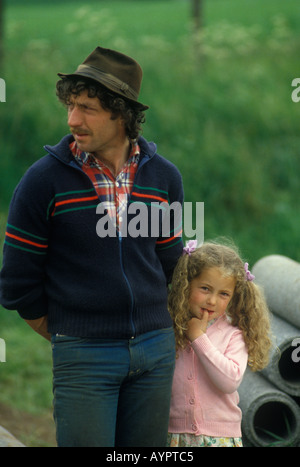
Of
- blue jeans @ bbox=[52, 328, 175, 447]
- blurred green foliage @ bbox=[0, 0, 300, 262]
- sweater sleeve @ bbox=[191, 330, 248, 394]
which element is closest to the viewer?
blue jeans @ bbox=[52, 328, 175, 447]

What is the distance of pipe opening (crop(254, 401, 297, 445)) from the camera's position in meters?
3.71

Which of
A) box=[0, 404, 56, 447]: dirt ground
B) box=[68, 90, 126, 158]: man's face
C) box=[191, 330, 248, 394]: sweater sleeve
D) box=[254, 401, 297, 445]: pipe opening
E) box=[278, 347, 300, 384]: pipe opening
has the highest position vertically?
box=[68, 90, 126, 158]: man's face

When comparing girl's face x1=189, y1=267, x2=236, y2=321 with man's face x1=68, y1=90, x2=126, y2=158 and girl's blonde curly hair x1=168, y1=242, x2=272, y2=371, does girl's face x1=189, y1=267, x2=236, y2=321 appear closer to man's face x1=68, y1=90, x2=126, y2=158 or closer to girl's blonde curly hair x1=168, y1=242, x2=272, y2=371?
girl's blonde curly hair x1=168, y1=242, x2=272, y2=371

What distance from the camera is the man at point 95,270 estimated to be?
256cm

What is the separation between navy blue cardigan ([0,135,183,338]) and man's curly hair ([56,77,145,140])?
207 millimetres

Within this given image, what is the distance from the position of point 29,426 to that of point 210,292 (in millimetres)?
2410

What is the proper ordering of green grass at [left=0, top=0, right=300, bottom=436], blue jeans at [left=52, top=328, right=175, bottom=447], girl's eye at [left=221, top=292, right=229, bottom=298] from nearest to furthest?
blue jeans at [left=52, top=328, right=175, bottom=447] → girl's eye at [left=221, top=292, right=229, bottom=298] → green grass at [left=0, top=0, right=300, bottom=436]

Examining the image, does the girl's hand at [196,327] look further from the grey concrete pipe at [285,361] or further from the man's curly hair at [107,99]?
the man's curly hair at [107,99]

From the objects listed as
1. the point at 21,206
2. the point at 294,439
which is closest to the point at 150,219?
the point at 21,206

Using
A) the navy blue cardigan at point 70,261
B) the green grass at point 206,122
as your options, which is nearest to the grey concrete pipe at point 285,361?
the navy blue cardigan at point 70,261

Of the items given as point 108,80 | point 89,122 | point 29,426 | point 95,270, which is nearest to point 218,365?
point 95,270

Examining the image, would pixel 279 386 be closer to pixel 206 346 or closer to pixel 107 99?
pixel 206 346

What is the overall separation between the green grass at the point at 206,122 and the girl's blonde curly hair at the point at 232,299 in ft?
9.96

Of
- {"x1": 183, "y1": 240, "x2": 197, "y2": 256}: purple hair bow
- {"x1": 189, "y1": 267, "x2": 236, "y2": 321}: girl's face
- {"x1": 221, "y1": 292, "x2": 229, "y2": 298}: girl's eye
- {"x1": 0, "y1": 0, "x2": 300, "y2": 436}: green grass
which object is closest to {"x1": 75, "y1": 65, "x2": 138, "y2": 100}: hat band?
{"x1": 183, "y1": 240, "x2": 197, "y2": 256}: purple hair bow
